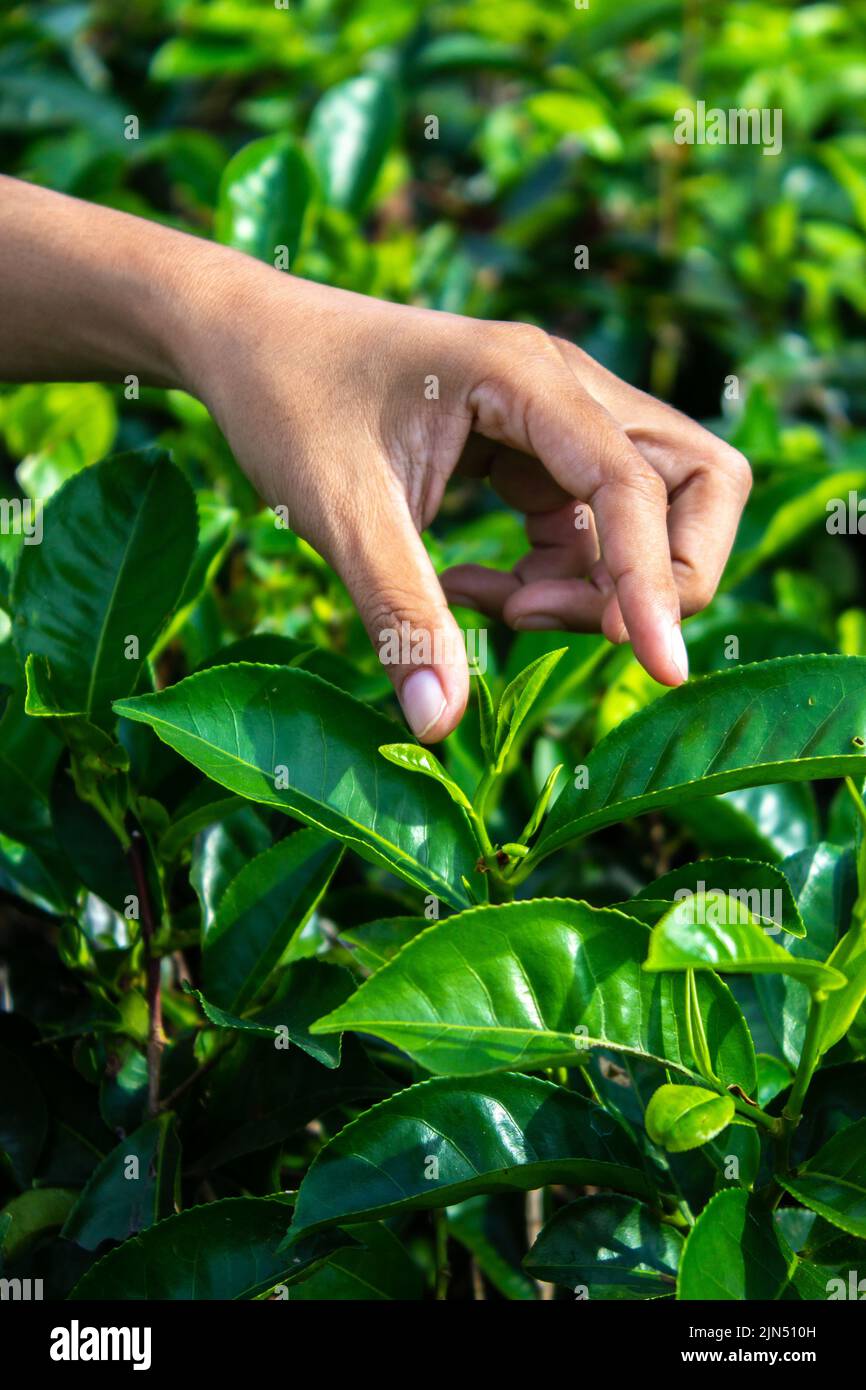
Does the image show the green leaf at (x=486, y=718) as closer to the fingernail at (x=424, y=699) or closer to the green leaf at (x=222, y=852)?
the fingernail at (x=424, y=699)

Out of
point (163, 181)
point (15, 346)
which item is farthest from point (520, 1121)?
point (163, 181)

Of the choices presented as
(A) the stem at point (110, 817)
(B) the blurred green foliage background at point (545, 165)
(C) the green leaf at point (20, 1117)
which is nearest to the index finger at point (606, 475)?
(A) the stem at point (110, 817)

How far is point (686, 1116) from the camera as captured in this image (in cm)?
80

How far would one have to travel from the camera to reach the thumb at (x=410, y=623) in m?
1.02

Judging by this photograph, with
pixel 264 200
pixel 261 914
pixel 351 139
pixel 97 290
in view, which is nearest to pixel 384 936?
pixel 261 914

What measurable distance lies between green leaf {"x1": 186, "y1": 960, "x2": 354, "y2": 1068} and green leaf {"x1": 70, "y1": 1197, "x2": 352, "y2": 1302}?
12 cm

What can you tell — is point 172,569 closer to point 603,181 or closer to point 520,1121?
point 520,1121

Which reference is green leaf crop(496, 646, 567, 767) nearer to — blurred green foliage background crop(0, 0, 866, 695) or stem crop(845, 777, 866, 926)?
stem crop(845, 777, 866, 926)

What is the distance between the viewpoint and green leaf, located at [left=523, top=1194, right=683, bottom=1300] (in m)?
0.89

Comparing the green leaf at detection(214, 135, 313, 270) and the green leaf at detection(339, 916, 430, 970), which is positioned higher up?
the green leaf at detection(214, 135, 313, 270)

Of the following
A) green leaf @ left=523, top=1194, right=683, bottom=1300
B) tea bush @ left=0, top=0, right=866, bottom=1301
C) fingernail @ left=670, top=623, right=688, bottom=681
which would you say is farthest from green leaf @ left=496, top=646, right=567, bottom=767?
green leaf @ left=523, top=1194, right=683, bottom=1300

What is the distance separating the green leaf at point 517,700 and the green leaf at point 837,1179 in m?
0.34
